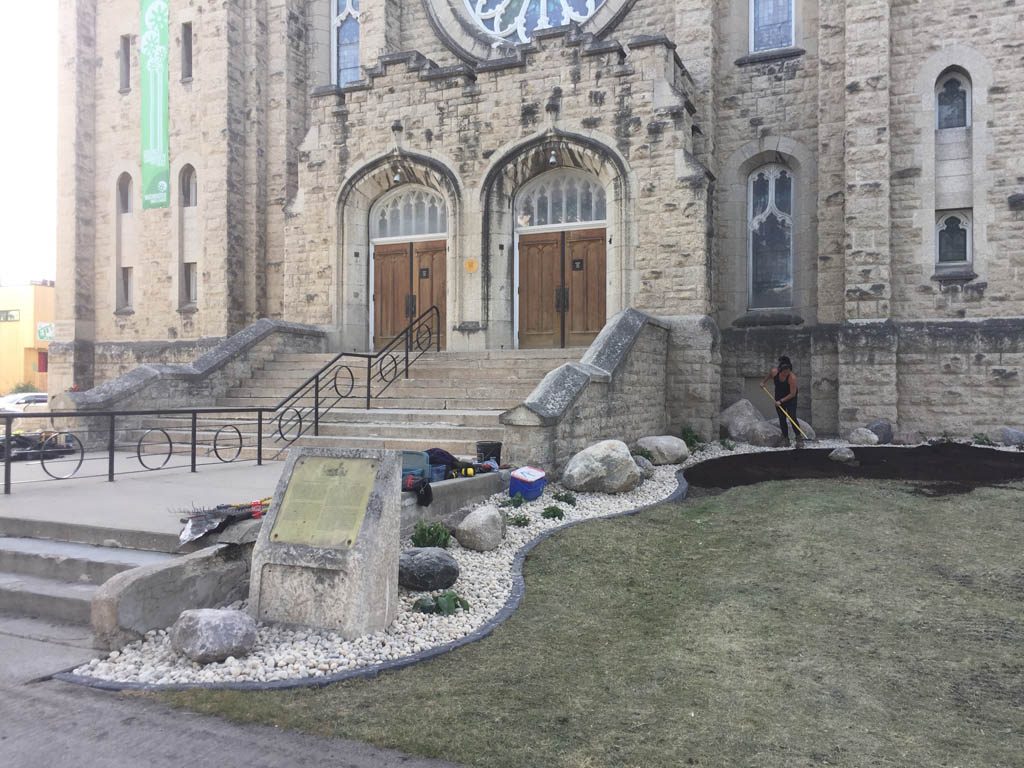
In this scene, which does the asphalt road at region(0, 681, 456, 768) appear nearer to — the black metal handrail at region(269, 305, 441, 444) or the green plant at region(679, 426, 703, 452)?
the black metal handrail at region(269, 305, 441, 444)

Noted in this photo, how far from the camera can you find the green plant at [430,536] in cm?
651

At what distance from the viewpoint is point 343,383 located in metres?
13.5

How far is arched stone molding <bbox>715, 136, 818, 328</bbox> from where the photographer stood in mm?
15602

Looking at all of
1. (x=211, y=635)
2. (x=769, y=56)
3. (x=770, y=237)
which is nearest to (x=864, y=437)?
(x=770, y=237)

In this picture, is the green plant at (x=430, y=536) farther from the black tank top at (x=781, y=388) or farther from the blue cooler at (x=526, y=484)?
the black tank top at (x=781, y=388)

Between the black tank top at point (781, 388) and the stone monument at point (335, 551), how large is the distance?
10.2 meters

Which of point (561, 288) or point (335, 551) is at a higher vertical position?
point (561, 288)

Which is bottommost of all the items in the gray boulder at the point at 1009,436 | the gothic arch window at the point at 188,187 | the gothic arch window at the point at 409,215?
the gray boulder at the point at 1009,436

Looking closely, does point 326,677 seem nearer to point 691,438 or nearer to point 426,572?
point 426,572

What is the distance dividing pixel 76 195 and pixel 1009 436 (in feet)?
71.8

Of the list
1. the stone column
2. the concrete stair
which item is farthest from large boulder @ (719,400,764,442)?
the stone column

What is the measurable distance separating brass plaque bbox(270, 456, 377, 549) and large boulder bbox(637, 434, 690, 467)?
7.21 metres

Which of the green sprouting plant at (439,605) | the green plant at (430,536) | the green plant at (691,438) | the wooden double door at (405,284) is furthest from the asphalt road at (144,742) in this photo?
the wooden double door at (405,284)

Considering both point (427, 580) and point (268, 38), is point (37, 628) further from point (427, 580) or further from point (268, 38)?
point (268, 38)
